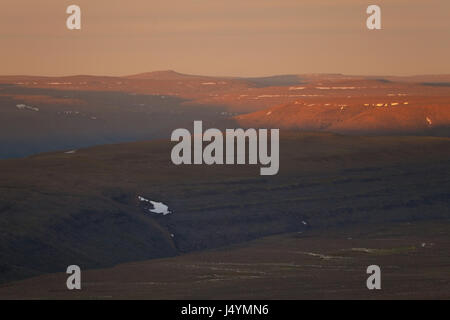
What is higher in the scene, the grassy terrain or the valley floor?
the grassy terrain

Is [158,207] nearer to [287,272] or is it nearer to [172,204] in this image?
[172,204]

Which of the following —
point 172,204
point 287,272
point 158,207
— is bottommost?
point 287,272

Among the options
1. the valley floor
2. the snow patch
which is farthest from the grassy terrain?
the valley floor

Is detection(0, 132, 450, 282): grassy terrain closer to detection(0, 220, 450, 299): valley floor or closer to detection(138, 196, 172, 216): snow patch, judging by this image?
detection(138, 196, 172, 216): snow patch

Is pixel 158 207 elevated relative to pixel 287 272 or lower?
elevated

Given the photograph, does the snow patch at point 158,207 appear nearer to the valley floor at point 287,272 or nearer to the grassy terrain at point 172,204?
the grassy terrain at point 172,204

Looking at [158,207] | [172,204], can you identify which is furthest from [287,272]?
[172,204]

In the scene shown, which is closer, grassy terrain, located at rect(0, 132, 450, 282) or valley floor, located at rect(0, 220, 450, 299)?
valley floor, located at rect(0, 220, 450, 299)

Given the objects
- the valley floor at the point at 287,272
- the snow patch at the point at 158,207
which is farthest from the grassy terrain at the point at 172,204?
the valley floor at the point at 287,272

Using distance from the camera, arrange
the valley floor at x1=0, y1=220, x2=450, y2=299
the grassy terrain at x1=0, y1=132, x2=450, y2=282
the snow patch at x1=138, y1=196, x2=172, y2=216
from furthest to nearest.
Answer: the snow patch at x1=138, y1=196, x2=172, y2=216, the grassy terrain at x1=0, y1=132, x2=450, y2=282, the valley floor at x1=0, y1=220, x2=450, y2=299

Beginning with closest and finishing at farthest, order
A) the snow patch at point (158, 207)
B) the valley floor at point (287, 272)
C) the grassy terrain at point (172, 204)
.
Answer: the valley floor at point (287, 272)
the grassy terrain at point (172, 204)
the snow patch at point (158, 207)
